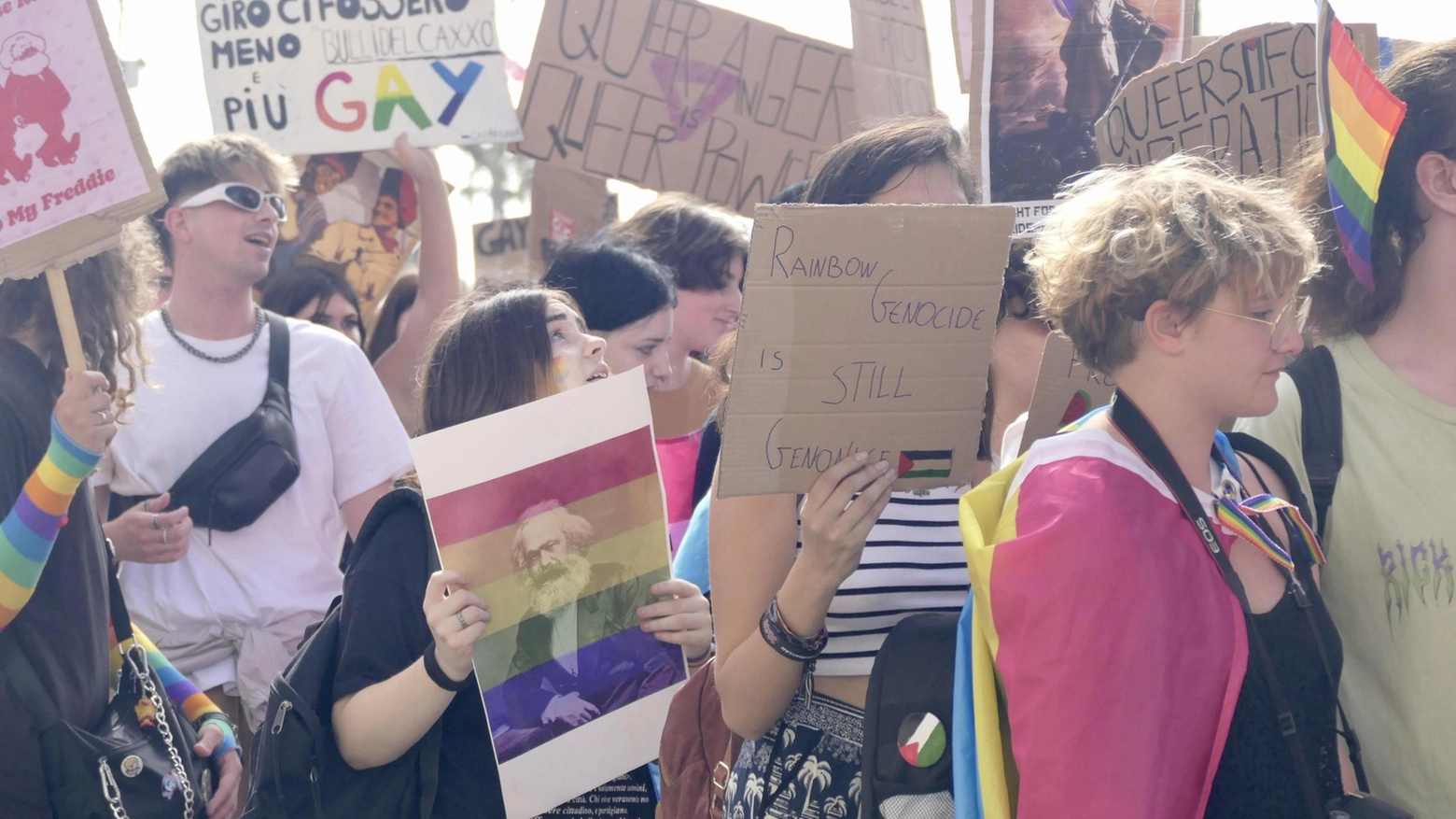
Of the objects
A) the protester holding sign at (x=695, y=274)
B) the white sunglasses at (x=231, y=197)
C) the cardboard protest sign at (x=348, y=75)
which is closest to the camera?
the white sunglasses at (x=231, y=197)

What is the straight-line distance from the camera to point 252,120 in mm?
5004

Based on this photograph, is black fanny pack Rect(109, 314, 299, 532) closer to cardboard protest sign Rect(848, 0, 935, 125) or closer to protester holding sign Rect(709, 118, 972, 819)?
protester holding sign Rect(709, 118, 972, 819)

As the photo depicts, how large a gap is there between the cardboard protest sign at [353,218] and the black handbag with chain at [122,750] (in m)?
2.45

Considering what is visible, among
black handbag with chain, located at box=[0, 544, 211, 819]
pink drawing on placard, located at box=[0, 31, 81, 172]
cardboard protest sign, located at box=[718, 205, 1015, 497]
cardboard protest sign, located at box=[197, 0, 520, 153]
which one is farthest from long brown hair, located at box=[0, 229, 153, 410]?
cardboard protest sign, located at box=[197, 0, 520, 153]

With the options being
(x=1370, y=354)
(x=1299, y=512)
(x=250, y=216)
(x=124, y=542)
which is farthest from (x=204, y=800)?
(x=1370, y=354)

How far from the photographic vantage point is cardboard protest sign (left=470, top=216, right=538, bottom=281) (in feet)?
20.0

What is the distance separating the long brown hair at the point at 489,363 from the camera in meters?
2.53

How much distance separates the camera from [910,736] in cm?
181

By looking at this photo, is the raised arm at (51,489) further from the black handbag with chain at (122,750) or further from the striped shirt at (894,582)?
the striped shirt at (894,582)

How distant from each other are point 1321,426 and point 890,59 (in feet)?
8.93

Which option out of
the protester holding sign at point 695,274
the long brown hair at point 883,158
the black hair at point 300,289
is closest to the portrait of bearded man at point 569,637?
the long brown hair at point 883,158

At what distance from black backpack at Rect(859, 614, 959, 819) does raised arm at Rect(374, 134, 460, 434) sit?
10.8 ft

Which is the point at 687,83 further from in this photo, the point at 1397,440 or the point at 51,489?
the point at 1397,440

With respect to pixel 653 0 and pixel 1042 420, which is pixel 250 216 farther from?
pixel 1042 420
